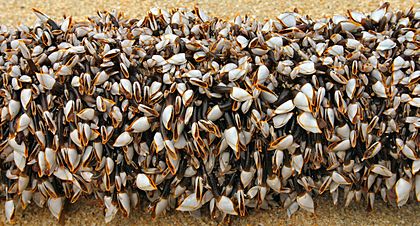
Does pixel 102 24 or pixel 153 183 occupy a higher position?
pixel 102 24

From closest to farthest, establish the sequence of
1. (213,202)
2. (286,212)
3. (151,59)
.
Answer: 1. (151,59)
2. (213,202)
3. (286,212)

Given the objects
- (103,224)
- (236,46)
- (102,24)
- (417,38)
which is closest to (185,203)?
(103,224)

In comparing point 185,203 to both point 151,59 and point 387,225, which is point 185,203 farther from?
point 387,225

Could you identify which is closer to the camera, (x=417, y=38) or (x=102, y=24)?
(x=417, y=38)

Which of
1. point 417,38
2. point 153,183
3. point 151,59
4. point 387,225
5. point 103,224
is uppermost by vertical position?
point 417,38

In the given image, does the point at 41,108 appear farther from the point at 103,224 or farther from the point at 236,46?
the point at 236,46

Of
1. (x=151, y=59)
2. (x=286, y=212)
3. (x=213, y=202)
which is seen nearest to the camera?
(x=151, y=59)

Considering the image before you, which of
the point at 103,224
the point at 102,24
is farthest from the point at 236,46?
the point at 103,224
